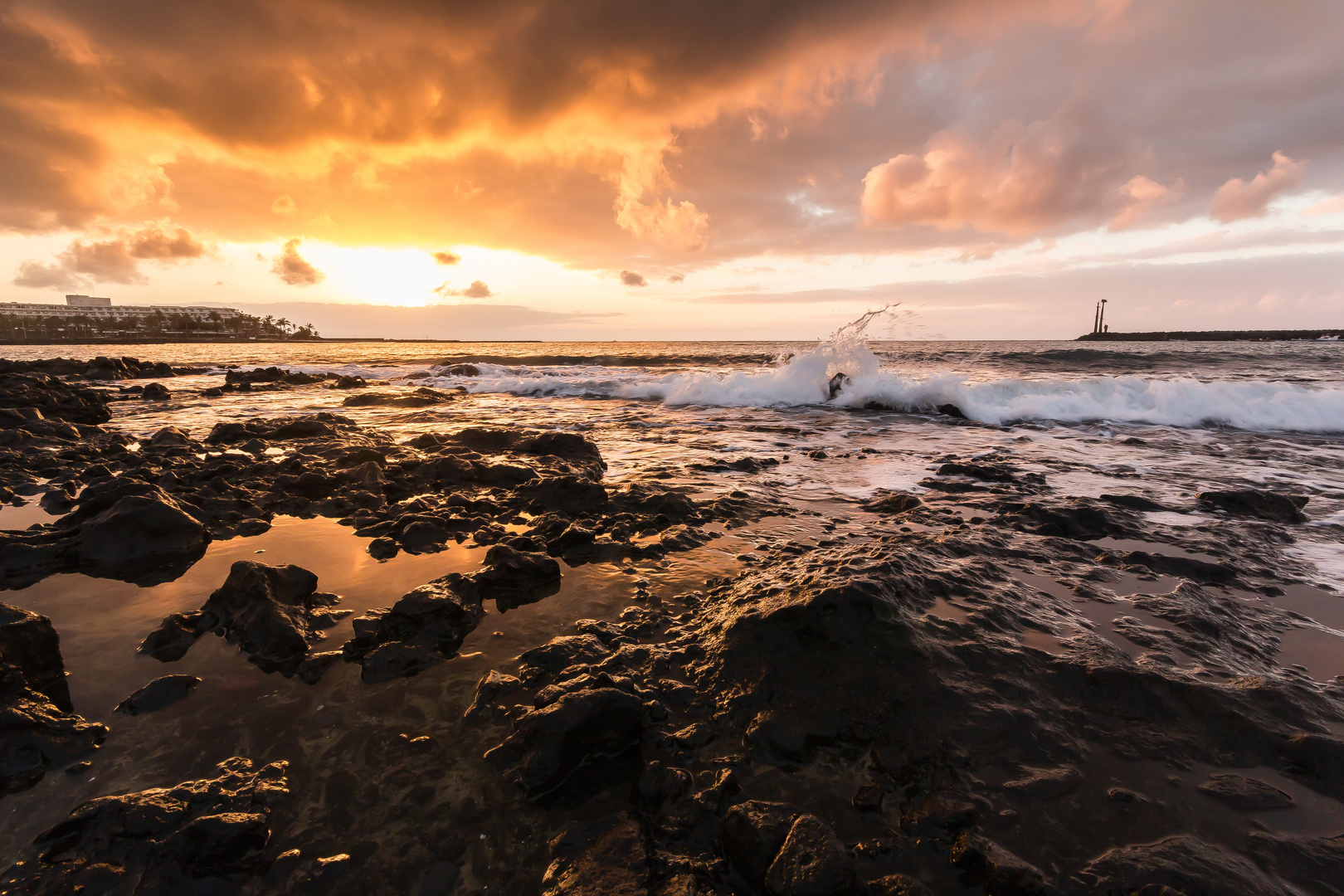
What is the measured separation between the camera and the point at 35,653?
2.61m

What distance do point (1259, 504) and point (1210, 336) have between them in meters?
142

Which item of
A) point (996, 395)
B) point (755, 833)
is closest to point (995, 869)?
point (755, 833)

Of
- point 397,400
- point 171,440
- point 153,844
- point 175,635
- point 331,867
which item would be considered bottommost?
point 331,867

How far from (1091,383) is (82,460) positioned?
22.2 metres

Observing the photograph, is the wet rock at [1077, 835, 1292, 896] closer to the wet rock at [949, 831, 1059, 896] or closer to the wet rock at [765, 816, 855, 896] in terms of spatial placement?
the wet rock at [949, 831, 1059, 896]

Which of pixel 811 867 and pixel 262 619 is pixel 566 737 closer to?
pixel 811 867

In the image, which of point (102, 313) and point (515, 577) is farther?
point (102, 313)

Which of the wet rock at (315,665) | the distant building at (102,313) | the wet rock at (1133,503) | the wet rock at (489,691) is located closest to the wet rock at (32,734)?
the wet rock at (315,665)

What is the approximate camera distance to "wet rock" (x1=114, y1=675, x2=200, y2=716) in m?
2.50

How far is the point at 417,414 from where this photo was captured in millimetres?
13719

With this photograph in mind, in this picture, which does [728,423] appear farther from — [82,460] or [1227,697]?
[82,460]

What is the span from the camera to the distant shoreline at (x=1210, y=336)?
88.9 metres

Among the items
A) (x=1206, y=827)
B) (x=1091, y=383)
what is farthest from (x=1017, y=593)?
(x=1091, y=383)

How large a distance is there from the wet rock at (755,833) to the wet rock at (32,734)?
2786mm
